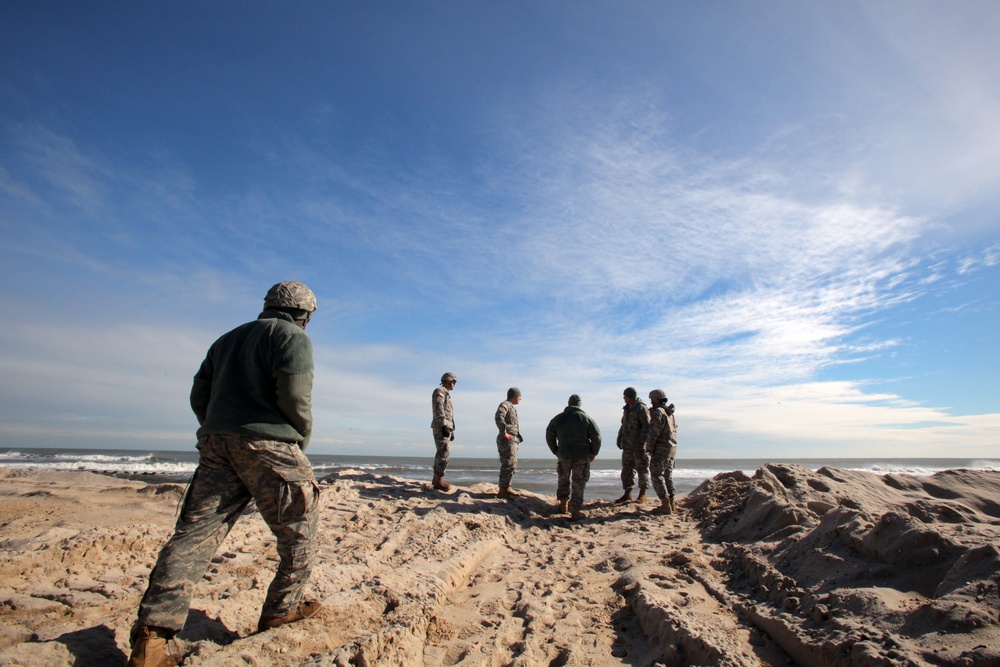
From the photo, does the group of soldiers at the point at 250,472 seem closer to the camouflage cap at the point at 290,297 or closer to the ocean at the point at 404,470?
the camouflage cap at the point at 290,297

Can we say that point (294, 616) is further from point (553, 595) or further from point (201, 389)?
point (553, 595)

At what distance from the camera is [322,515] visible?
20.8 ft

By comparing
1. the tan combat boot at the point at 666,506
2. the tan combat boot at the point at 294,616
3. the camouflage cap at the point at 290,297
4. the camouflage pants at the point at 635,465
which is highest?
the camouflage cap at the point at 290,297

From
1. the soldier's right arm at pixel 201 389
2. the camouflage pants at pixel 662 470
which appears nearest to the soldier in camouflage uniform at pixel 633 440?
the camouflage pants at pixel 662 470

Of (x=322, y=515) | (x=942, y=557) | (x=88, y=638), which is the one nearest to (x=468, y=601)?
(x=88, y=638)

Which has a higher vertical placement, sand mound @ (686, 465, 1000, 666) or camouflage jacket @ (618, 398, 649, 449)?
camouflage jacket @ (618, 398, 649, 449)

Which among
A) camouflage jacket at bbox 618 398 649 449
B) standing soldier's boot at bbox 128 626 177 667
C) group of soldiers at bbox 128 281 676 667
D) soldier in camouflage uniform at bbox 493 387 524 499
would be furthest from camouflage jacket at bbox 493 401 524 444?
standing soldier's boot at bbox 128 626 177 667

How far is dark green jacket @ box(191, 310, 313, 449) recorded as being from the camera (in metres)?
2.79

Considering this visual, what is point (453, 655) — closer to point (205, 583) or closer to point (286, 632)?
point (286, 632)

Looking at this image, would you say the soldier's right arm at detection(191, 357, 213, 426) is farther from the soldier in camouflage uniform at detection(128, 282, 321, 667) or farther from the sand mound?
the sand mound

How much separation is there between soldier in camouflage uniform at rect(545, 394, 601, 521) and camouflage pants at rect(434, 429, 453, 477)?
1868 mm

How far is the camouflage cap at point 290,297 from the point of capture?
328cm

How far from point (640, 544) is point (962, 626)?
402 centimetres

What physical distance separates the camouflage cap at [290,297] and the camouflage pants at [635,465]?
318 inches
